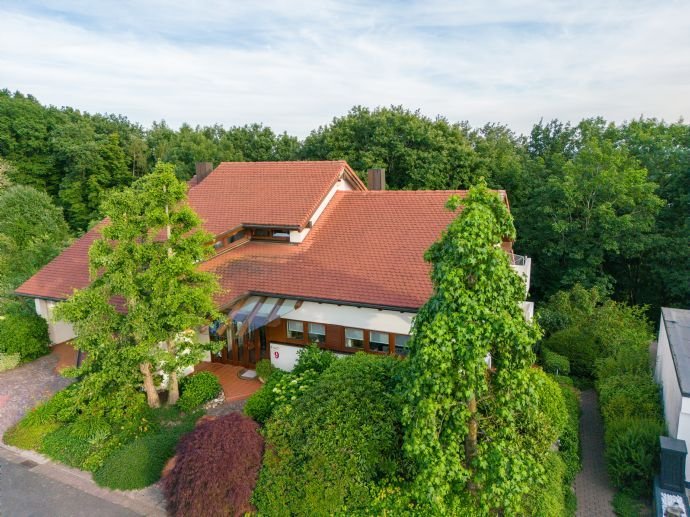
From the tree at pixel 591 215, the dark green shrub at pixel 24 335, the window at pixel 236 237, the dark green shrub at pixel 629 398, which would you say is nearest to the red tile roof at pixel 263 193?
the window at pixel 236 237

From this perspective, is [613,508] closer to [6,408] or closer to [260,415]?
[260,415]

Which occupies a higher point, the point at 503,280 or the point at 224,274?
the point at 503,280

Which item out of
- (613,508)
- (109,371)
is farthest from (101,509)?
(613,508)

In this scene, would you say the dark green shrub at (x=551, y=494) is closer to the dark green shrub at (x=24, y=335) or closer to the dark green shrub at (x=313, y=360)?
the dark green shrub at (x=313, y=360)

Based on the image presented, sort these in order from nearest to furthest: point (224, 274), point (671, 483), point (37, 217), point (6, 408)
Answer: point (671, 483), point (6, 408), point (224, 274), point (37, 217)

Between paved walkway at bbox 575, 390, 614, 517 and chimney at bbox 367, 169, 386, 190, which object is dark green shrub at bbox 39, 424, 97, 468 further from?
chimney at bbox 367, 169, 386, 190

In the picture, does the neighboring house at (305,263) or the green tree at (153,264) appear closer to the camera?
the green tree at (153,264)

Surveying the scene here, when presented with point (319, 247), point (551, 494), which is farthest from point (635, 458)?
point (319, 247)
